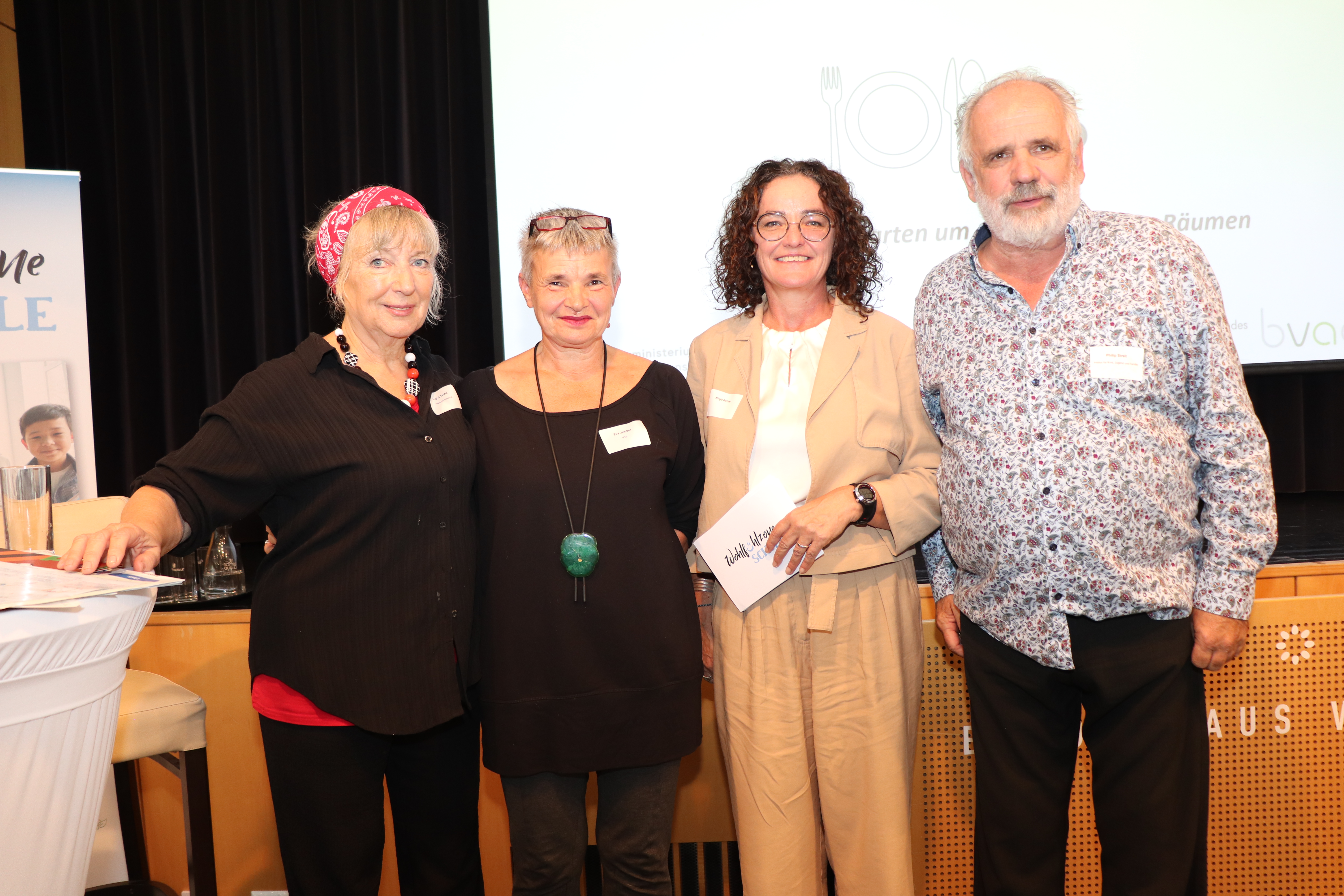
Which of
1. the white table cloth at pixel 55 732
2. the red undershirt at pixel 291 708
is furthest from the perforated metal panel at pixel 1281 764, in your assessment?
the white table cloth at pixel 55 732

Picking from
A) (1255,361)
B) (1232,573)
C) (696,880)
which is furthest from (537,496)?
(1255,361)

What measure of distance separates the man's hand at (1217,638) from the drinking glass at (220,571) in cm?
253

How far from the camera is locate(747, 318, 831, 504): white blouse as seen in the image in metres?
1.79

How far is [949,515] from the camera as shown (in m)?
1.72

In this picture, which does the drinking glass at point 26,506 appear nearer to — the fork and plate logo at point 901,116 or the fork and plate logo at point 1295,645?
the fork and plate logo at point 1295,645

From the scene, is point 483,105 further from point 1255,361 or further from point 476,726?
point 1255,361

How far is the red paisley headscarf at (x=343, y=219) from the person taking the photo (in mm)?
1687

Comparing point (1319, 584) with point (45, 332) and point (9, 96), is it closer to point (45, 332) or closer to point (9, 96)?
point (45, 332)

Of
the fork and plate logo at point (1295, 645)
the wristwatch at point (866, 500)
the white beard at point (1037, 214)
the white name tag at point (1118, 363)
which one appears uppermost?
the white beard at point (1037, 214)

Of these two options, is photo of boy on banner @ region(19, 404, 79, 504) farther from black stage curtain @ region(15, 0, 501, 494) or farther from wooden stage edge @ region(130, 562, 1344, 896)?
black stage curtain @ region(15, 0, 501, 494)

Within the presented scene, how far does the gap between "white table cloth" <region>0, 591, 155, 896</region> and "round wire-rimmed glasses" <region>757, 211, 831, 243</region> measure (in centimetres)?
131

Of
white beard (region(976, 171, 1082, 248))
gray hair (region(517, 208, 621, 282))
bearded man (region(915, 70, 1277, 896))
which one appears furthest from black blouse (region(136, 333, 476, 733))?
white beard (region(976, 171, 1082, 248))

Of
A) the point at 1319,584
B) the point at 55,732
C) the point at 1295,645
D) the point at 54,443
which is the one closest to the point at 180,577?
the point at 54,443

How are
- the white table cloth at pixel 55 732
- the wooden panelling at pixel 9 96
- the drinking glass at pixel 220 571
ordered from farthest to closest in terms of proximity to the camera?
the wooden panelling at pixel 9 96, the drinking glass at pixel 220 571, the white table cloth at pixel 55 732
